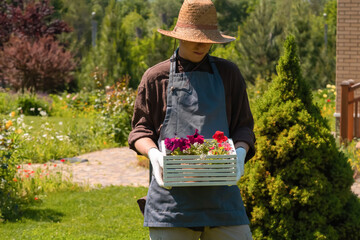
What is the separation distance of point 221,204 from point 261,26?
2164 centimetres

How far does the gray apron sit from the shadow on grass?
376 cm

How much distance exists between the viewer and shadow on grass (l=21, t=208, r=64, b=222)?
20.1 feet

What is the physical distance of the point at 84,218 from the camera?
6.22 m

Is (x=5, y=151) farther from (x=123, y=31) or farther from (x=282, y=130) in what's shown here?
(x=123, y=31)

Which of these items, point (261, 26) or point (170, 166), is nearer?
point (170, 166)

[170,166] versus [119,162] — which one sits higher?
[170,166]

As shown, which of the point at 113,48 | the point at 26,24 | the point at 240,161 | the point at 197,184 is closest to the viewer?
the point at 197,184

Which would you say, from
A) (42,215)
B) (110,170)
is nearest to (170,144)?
(42,215)

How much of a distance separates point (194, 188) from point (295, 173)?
1.75 meters

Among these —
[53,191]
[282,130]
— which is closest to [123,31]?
[53,191]

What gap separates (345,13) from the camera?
11.0 metres

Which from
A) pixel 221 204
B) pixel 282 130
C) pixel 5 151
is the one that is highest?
pixel 221 204

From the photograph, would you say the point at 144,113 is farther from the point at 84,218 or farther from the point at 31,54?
the point at 31,54

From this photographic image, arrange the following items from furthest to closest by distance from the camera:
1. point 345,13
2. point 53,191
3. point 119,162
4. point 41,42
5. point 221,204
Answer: point 41,42
point 345,13
point 119,162
point 53,191
point 221,204
